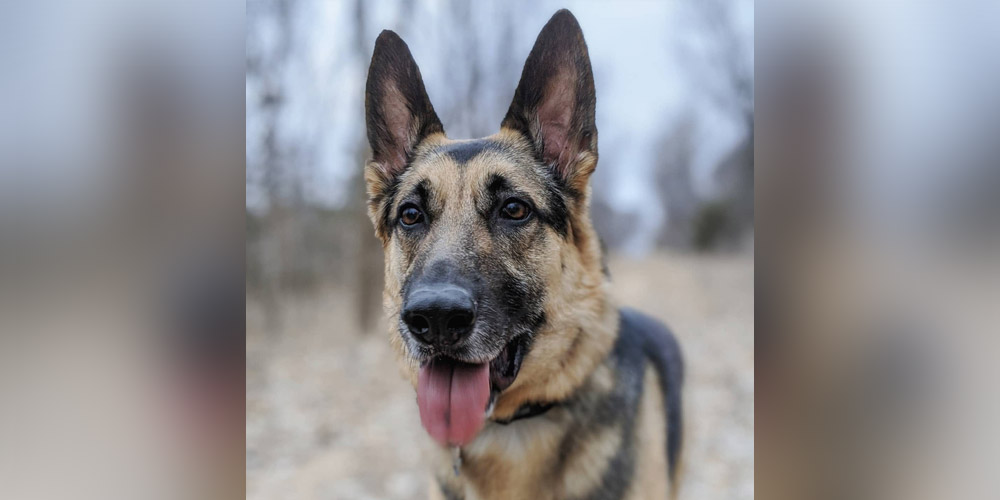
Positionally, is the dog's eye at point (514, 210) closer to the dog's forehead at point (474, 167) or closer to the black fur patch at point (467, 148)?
the dog's forehead at point (474, 167)

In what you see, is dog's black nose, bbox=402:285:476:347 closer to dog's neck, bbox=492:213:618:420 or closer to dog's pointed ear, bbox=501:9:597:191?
dog's neck, bbox=492:213:618:420

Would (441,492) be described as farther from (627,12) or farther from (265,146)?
(627,12)

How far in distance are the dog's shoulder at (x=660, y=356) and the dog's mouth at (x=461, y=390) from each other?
1.56ft

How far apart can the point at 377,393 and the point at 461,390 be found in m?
1.56

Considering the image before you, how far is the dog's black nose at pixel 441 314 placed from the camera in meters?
1.44

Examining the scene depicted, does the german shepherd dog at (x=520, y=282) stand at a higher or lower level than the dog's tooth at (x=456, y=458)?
higher

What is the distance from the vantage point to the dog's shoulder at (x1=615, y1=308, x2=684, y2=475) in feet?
6.65

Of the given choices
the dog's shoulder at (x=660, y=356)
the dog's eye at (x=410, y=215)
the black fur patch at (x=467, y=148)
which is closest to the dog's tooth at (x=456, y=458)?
the dog's shoulder at (x=660, y=356)

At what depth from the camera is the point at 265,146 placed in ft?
9.04
